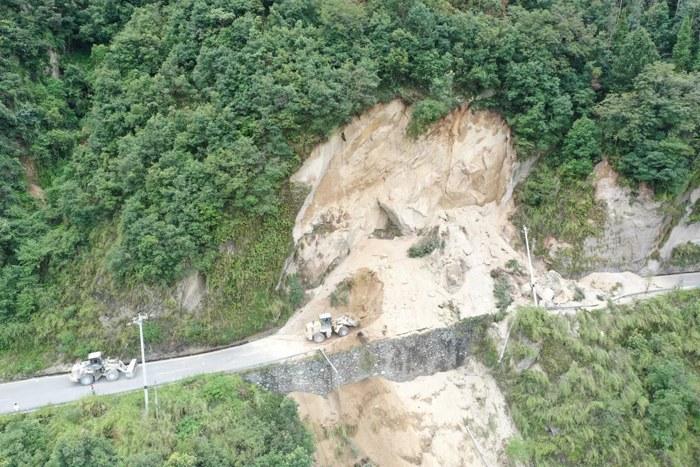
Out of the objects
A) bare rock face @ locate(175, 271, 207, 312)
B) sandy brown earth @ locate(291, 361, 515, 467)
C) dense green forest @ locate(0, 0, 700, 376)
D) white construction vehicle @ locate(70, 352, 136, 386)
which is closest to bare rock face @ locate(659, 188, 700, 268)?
dense green forest @ locate(0, 0, 700, 376)

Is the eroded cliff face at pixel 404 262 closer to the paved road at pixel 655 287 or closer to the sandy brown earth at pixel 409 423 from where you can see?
the sandy brown earth at pixel 409 423

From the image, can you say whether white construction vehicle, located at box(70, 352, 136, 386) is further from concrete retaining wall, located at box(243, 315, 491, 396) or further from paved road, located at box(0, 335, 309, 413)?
concrete retaining wall, located at box(243, 315, 491, 396)

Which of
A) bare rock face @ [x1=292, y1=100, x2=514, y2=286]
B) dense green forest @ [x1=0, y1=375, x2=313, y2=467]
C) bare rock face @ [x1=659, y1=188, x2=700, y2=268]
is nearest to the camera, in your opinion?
dense green forest @ [x1=0, y1=375, x2=313, y2=467]

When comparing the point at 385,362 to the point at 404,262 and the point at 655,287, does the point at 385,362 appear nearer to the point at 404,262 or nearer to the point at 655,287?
the point at 404,262

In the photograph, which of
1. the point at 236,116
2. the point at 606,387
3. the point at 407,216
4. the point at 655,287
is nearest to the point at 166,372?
the point at 236,116

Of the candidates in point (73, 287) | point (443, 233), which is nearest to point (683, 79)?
point (443, 233)

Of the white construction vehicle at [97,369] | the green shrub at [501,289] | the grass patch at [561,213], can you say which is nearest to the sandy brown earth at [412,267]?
the green shrub at [501,289]
